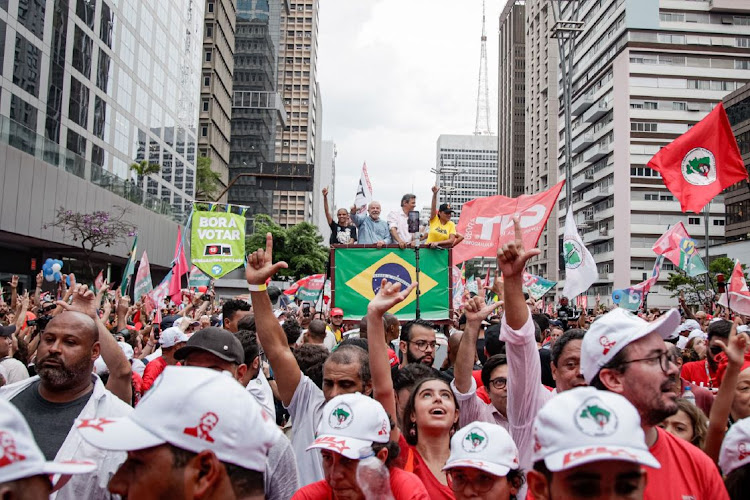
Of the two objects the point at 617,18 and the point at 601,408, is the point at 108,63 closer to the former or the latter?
the point at 601,408

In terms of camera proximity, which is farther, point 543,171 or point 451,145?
point 451,145

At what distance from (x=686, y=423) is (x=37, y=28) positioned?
30.8 metres

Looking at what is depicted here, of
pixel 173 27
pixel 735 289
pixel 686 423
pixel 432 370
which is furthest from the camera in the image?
pixel 173 27

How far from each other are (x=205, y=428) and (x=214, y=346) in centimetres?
214

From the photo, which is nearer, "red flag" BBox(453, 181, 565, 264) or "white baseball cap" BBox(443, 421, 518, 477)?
"white baseball cap" BBox(443, 421, 518, 477)

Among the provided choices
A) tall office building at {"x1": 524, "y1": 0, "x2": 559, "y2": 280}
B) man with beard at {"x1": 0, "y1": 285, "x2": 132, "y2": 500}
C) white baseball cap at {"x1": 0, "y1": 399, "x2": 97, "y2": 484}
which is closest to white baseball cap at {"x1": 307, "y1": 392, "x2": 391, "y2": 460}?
man with beard at {"x1": 0, "y1": 285, "x2": 132, "y2": 500}

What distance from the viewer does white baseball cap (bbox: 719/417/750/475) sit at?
8.60 ft

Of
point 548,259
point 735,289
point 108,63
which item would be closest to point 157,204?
point 108,63

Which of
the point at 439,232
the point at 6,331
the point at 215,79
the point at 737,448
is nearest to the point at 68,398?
the point at 737,448

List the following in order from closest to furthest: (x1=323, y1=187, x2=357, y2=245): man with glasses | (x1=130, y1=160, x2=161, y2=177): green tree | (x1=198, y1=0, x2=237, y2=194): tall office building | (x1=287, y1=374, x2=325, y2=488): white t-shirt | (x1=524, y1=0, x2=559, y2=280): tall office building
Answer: (x1=287, y1=374, x2=325, y2=488): white t-shirt → (x1=323, y1=187, x2=357, y2=245): man with glasses → (x1=130, y1=160, x2=161, y2=177): green tree → (x1=198, y1=0, x2=237, y2=194): tall office building → (x1=524, y1=0, x2=559, y2=280): tall office building

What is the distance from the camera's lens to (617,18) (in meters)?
71.6

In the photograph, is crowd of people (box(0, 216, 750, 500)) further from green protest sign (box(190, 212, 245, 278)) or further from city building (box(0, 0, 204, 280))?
city building (box(0, 0, 204, 280))

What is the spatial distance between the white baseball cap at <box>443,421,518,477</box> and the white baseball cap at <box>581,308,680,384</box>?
1.63ft

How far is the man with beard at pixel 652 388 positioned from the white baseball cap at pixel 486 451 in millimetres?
517
